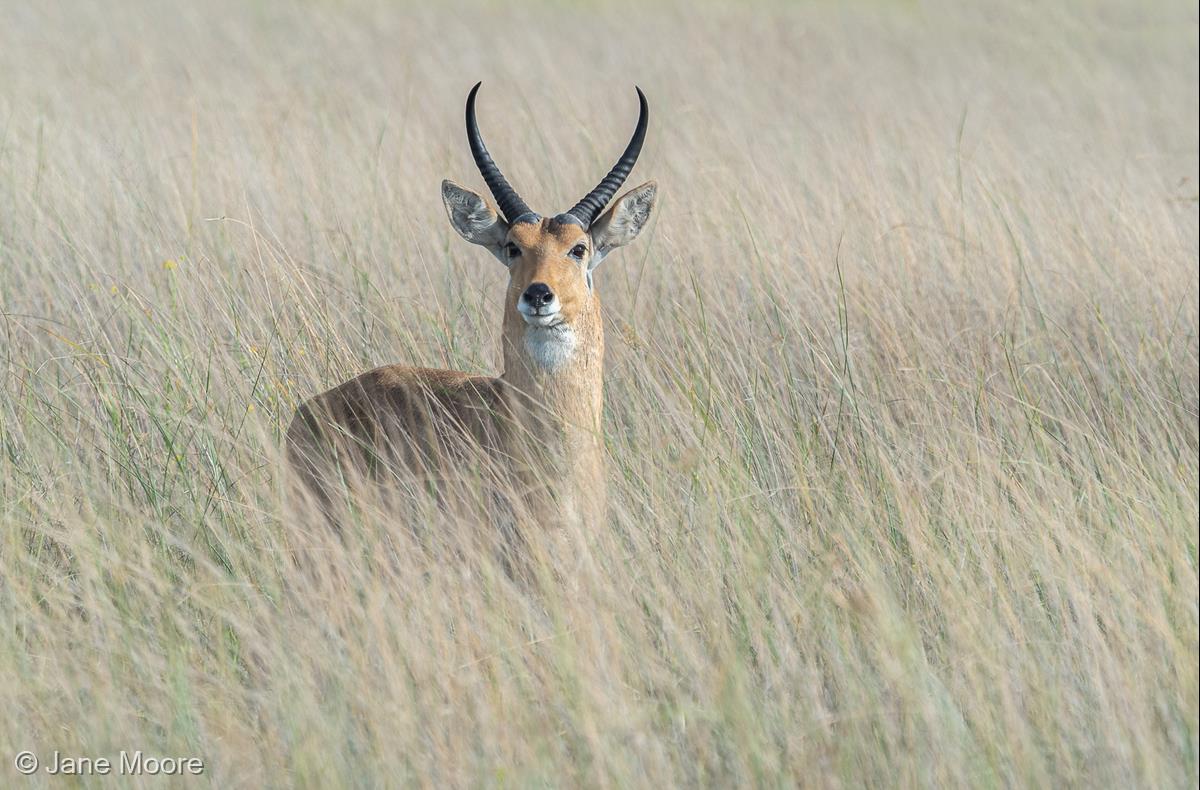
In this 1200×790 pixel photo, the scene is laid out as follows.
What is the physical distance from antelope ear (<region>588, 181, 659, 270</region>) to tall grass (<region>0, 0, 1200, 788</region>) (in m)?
0.38

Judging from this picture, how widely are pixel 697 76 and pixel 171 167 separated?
17.2 feet

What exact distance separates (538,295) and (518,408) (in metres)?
0.40

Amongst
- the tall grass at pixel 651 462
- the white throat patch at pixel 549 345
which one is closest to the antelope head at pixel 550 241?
the white throat patch at pixel 549 345

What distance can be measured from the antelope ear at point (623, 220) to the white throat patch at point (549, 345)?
0.41m

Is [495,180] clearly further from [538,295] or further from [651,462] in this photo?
[651,462]

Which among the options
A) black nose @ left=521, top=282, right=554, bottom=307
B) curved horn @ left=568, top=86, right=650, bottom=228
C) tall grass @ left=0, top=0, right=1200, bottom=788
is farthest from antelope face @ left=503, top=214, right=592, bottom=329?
tall grass @ left=0, top=0, right=1200, bottom=788

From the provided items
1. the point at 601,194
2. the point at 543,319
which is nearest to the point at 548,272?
the point at 543,319

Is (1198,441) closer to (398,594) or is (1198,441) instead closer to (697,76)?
(398,594)

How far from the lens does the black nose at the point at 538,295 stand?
4367 mm

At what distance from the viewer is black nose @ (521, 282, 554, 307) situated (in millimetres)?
4367

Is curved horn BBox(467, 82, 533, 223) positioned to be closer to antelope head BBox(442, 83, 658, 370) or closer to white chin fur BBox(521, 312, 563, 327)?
Result: antelope head BBox(442, 83, 658, 370)

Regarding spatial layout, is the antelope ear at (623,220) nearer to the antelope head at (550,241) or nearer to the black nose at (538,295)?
the antelope head at (550,241)

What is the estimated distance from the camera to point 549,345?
4.59 metres

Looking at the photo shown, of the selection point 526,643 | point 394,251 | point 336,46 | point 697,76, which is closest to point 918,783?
point 526,643
